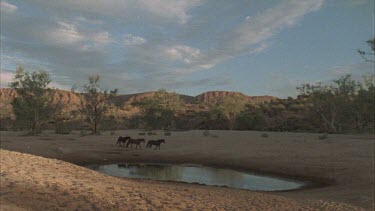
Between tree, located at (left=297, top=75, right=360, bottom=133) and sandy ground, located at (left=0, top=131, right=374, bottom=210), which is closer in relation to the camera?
sandy ground, located at (left=0, top=131, right=374, bottom=210)

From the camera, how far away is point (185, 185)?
653 inches

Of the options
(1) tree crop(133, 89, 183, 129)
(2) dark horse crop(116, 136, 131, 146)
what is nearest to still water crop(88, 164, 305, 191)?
(2) dark horse crop(116, 136, 131, 146)

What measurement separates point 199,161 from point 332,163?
9.35 m

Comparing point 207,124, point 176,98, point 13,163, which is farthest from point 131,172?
point 207,124

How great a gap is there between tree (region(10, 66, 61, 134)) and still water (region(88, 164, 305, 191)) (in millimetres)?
26112

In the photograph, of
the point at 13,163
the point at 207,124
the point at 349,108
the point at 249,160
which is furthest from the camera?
the point at 207,124

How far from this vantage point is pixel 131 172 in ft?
72.3

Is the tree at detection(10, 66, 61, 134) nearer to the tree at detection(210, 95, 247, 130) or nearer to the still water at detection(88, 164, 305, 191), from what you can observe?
the still water at detection(88, 164, 305, 191)

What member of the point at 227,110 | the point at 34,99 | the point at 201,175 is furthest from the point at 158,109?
the point at 201,175

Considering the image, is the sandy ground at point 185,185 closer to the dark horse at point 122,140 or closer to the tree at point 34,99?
the dark horse at point 122,140

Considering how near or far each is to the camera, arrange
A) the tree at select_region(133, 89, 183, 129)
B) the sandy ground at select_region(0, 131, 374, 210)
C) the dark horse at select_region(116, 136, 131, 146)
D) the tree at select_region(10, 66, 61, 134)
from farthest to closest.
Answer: the tree at select_region(133, 89, 183, 129)
the tree at select_region(10, 66, 61, 134)
the dark horse at select_region(116, 136, 131, 146)
the sandy ground at select_region(0, 131, 374, 210)

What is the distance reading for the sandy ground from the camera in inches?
421

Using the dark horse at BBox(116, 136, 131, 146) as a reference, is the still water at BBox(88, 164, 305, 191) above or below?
below

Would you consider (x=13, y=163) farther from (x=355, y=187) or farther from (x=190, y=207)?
(x=355, y=187)
